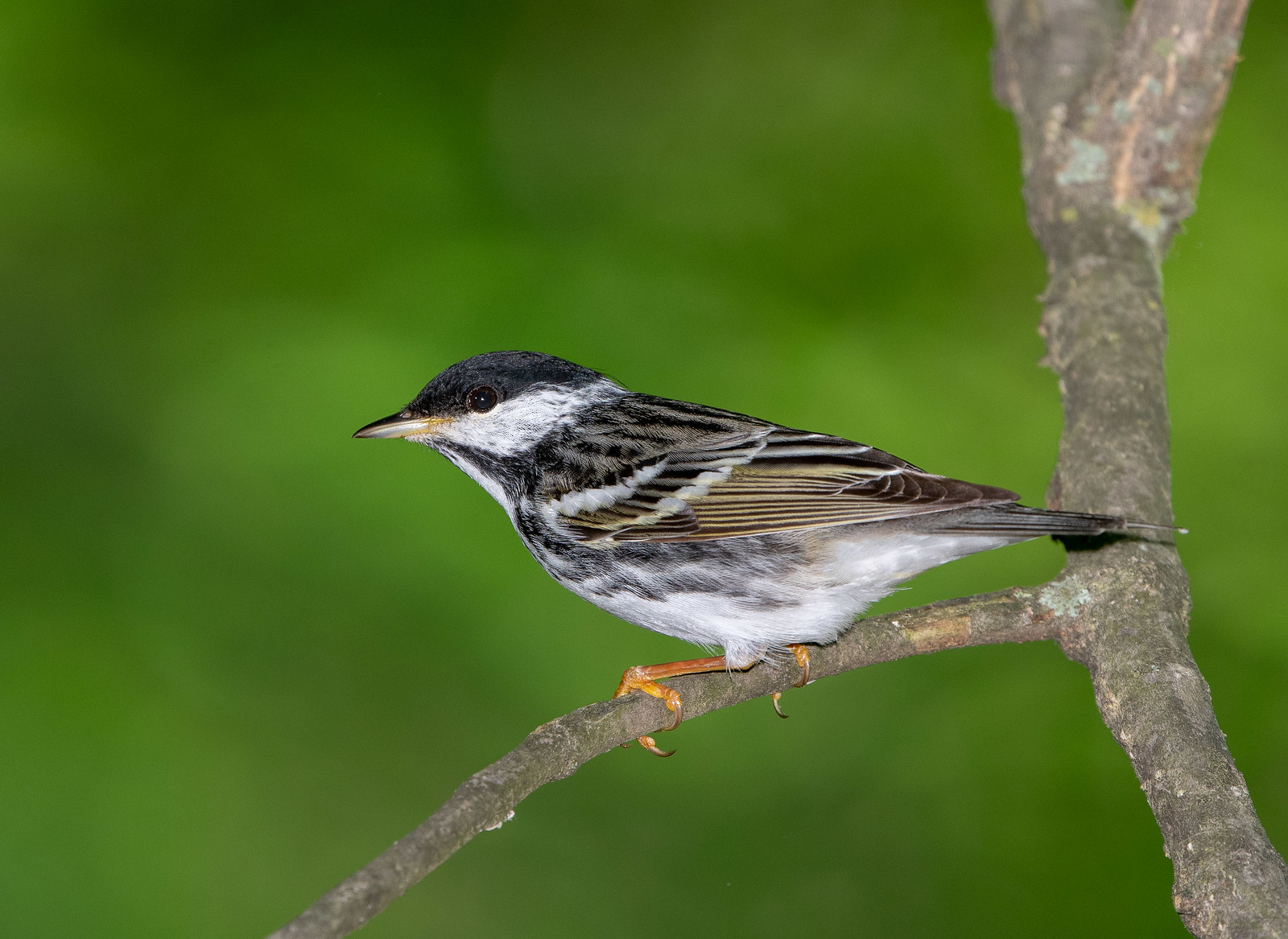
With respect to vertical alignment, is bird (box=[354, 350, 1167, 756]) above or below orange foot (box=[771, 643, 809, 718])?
above

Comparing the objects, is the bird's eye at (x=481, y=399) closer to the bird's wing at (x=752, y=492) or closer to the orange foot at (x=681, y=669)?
the bird's wing at (x=752, y=492)

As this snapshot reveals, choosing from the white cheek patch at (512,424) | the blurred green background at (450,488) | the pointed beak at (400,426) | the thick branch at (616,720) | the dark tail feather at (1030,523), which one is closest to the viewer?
the thick branch at (616,720)

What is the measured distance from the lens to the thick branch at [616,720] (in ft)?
6.82

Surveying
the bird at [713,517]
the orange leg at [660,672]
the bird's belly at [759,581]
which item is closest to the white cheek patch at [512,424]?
the bird at [713,517]

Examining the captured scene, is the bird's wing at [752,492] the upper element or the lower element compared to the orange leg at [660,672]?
upper

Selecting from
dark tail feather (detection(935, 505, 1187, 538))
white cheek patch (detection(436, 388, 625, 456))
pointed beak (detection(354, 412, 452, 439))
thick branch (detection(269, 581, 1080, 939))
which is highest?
white cheek patch (detection(436, 388, 625, 456))

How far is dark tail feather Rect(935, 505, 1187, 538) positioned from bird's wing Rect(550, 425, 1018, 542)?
0.33ft

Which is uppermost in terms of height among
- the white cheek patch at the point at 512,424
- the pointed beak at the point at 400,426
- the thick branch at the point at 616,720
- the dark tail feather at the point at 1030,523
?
the white cheek patch at the point at 512,424

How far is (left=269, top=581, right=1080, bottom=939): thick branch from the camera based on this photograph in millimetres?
2078

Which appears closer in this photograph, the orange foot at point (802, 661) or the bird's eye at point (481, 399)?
the orange foot at point (802, 661)

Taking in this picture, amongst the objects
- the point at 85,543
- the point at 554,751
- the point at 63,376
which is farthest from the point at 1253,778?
the point at 63,376

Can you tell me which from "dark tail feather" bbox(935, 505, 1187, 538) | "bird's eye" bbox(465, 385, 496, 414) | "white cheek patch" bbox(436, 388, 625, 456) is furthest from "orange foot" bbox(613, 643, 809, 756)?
"bird's eye" bbox(465, 385, 496, 414)

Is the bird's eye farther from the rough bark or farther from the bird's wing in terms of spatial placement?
the rough bark

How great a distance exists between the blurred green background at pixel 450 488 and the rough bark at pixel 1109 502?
0.57 m
